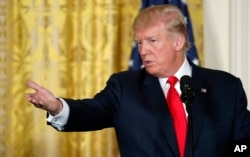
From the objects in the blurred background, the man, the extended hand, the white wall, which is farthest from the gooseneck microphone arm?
the white wall

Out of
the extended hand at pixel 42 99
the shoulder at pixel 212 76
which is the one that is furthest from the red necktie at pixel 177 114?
the extended hand at pixel 42 99

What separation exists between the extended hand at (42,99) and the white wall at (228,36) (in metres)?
2.03

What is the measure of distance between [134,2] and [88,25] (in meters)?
0.38

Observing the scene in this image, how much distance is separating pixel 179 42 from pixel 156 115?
0.42 metres

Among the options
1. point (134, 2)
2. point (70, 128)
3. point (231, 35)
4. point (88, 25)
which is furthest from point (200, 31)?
point (70, 128)

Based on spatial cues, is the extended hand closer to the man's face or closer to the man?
the man

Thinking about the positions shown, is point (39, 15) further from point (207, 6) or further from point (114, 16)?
point (207, 6)

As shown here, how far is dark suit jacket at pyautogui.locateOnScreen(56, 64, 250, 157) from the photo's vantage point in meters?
2.17

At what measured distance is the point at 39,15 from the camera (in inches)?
148

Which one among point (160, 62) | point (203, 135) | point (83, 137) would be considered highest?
point (160, 62)

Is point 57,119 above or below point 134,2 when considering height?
below

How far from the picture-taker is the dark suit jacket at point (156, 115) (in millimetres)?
2168

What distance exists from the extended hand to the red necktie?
535 mm

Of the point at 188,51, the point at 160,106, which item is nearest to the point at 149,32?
the point at 160,106
